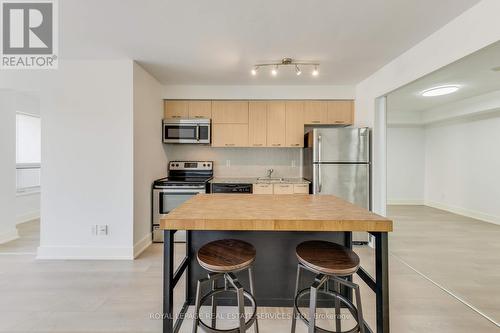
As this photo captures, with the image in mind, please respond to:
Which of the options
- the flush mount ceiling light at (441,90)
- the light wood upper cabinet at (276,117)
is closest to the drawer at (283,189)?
the light wood upper cabinet at (276,117)

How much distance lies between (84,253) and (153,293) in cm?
143

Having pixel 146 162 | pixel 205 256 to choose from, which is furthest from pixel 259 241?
pixel 146 162

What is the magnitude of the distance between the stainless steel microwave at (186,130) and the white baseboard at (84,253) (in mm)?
1831

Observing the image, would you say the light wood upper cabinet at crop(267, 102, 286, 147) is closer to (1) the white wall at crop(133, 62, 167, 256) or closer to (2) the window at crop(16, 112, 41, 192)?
(1) the white wall at crop(133, 62, 167, 256)

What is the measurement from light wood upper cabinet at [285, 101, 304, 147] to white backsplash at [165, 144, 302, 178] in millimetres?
360

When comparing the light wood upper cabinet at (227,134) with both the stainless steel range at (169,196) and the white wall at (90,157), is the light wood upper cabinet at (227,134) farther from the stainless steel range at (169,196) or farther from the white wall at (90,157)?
the white wall at (90,157)

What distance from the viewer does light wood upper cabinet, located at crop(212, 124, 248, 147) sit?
4.09 meters

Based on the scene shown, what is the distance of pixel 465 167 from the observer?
5320 mm

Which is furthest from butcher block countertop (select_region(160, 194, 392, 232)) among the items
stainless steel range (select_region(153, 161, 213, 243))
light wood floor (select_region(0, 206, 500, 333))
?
stainless steel range (select_region(153, 161, 213, 243))

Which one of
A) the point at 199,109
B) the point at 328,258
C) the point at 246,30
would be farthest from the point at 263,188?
the point at 328,258

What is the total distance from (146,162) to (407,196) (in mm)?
6808

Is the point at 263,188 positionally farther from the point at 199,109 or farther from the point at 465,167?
the point at 465,167

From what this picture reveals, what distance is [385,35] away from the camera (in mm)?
2404

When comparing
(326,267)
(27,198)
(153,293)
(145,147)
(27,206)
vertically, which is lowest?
(153,293)
